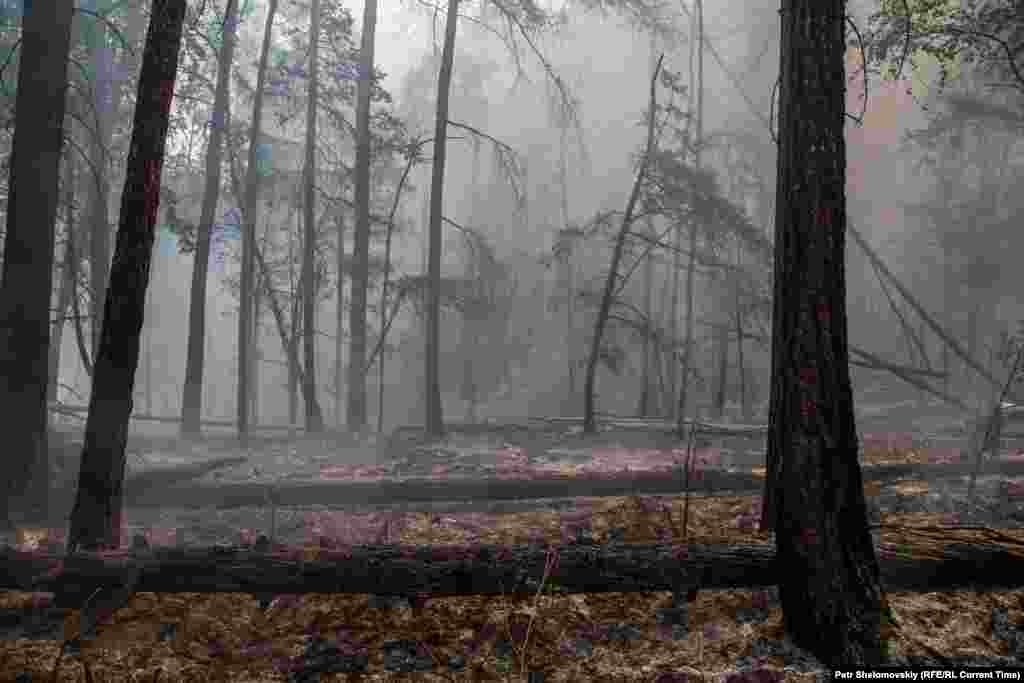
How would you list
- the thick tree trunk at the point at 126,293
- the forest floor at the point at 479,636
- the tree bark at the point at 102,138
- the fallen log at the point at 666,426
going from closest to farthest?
the forest floor at the point at 479,636, the thick tree trunk at the point at 126,293, the fallen log at the point at 666,426, the tree bark at the point at 102,138

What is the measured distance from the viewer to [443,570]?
4.39 meters

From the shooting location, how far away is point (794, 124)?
4.25 metres

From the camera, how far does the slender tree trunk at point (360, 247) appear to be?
51.9ft

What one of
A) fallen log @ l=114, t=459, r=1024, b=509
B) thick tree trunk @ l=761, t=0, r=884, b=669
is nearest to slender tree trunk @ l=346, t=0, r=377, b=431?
fallen log @ l=114, t=459, r=1024, b=509

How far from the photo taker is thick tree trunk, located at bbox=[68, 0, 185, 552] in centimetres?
509

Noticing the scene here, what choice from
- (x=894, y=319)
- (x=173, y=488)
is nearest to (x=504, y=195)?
(x=894, y=319)

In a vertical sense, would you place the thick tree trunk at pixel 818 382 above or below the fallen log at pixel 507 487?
above

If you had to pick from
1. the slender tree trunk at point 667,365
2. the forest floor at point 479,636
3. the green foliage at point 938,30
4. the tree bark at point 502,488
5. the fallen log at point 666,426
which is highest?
the green foliage at point 938,30

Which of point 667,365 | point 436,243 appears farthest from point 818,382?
point 667,365

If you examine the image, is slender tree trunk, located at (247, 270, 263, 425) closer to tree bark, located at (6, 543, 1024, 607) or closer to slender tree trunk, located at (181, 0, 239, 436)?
slender tree trunk, located at (181, 0, 239, 436)

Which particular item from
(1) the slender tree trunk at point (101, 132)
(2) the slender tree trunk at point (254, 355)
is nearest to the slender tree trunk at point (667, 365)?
(1) the slender tree trunk at point (101, 132)

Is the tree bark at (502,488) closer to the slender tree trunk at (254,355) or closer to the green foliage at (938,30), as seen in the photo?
the green foliage at (938,30)

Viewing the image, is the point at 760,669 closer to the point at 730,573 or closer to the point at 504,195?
the point at 730,573

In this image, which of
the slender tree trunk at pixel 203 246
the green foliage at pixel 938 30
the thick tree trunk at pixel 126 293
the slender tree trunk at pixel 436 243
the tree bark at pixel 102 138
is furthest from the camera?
the slender tree trunk at pixel 203 246
